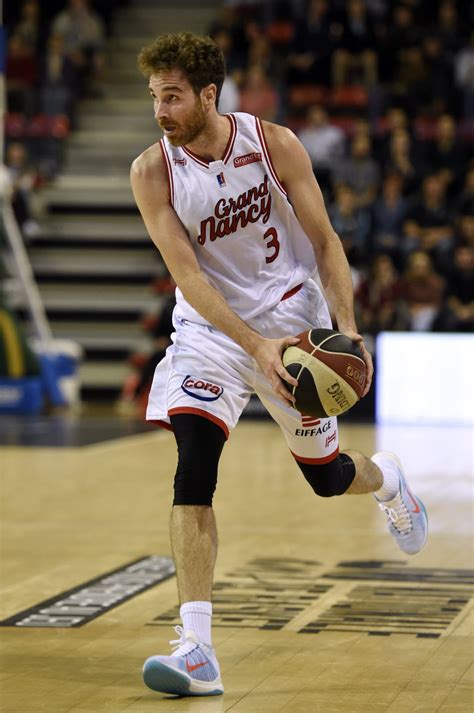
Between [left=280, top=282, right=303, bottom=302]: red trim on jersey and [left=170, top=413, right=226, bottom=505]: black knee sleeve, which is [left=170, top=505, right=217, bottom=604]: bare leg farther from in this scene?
[left=280, top=282, right=303, bottom=302]: red trim on jersey

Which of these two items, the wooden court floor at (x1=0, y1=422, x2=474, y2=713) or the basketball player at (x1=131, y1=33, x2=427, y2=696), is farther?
the basketball player at (x1=131, y1=33, x2=427, y2=696)

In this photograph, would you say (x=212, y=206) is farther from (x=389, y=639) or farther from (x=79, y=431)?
(x=79, y=431)

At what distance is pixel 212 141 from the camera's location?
455 cm

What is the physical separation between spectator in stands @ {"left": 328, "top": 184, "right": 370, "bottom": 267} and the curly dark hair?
10.4 m

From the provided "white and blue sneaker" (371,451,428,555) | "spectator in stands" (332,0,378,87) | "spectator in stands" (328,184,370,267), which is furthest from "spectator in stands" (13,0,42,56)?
"white and blue sneaker" (371,451,428,555)

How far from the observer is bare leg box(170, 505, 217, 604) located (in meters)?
4.19

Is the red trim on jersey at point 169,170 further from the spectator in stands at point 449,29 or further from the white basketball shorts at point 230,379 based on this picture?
the spectator in stands at point 449,29

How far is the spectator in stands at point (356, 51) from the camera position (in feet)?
58.6

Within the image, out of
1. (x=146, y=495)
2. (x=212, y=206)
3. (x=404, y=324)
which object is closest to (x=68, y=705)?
(x=212, y=206)

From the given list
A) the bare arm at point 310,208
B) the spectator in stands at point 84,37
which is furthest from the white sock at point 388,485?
the spectator in stands at point 84,37

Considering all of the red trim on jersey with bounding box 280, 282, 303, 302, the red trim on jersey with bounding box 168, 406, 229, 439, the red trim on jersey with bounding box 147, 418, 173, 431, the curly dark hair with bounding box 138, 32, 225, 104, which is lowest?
the red trim on jersey with bounding box 147, 418, 173, 431

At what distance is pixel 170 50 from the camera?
4312 mm

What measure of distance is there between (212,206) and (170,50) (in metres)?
0.51

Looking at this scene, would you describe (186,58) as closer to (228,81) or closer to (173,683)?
(173,683)
